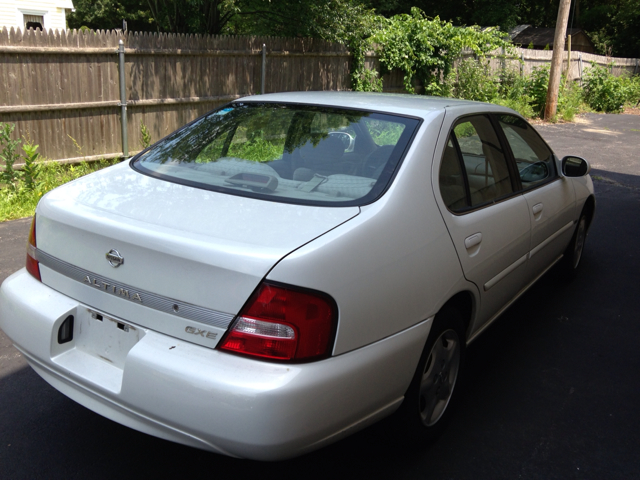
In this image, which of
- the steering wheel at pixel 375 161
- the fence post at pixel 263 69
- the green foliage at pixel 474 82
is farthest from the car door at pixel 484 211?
the green foliage at pixel 474 82

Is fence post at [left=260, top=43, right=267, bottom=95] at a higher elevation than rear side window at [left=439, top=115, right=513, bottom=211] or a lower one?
higher

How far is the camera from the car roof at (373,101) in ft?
10.6

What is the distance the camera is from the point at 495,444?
304 centimetres

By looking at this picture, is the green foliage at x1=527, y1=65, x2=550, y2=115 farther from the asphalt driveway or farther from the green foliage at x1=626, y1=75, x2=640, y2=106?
the asphalt driveway

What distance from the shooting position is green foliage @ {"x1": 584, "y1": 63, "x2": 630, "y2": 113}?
23266 mm

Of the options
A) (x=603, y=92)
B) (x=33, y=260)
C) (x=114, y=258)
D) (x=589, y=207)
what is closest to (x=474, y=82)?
(x=603, y=92)

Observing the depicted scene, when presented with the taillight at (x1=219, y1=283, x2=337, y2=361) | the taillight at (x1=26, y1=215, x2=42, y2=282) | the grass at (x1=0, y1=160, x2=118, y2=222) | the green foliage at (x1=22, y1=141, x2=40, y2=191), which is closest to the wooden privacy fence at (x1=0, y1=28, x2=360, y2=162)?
the grass at (x1=0, y1=160, x2=118, y2=222)

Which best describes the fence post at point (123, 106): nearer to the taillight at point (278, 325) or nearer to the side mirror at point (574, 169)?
the side mirror at point (574, 169)

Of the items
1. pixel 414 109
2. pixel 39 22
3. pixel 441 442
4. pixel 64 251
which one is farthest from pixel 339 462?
pixel 39 22

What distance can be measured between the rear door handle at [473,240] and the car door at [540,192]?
2.86ft

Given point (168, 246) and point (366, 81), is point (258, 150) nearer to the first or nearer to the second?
point (168, 246)

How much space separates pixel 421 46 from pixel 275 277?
1355 cm

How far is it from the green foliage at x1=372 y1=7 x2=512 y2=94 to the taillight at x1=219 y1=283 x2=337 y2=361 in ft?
39.6

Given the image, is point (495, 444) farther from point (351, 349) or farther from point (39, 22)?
point (39, 22)
